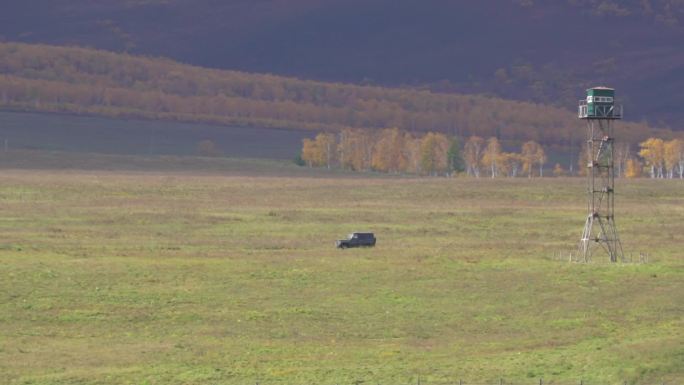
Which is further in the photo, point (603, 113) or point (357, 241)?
point (357, 241)

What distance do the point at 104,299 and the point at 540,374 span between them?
1980 centimetres

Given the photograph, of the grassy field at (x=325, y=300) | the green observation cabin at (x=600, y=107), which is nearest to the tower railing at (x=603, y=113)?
the green observation cabin at (x=600, y=107)

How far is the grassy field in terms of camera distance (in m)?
46.2

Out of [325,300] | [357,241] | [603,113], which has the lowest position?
[325,300]

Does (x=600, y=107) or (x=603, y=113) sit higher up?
(x=600, y=107)

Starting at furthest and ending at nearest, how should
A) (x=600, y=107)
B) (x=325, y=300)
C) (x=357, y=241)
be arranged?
(x=357, y=241), (x=600, y=107), (x=325, y=300)

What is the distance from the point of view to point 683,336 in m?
51.0

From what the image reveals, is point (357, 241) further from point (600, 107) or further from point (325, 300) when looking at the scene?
point (325, 300)

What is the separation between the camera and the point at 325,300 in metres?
59.4

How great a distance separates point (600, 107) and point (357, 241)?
13845 mm

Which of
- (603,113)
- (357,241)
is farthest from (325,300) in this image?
(603,113)

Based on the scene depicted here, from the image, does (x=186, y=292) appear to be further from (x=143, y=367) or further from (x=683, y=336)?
(x=683, y=336)

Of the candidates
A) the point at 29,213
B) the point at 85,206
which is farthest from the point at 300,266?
the point at 85,206

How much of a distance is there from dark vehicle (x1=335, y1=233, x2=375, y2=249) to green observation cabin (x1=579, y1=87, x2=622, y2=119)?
1234 cm
